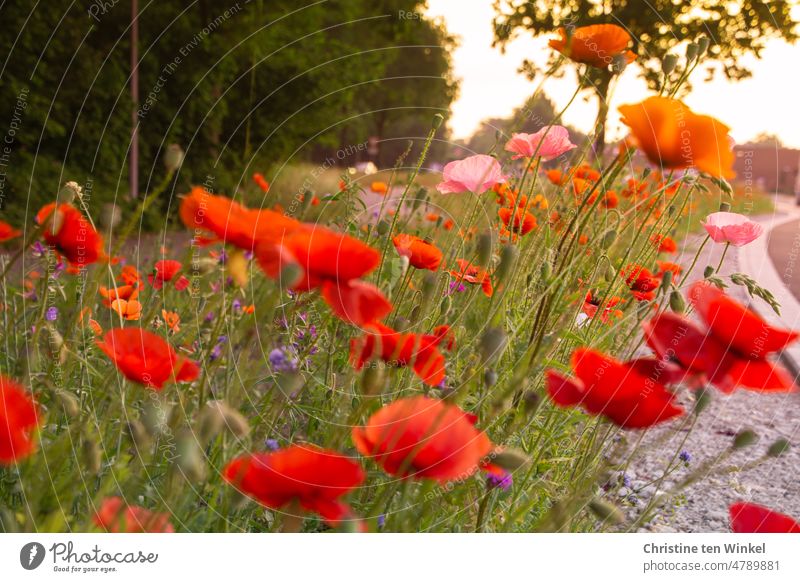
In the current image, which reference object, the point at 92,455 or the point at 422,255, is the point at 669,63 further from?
the point at 92,455

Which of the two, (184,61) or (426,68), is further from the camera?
(184,61)

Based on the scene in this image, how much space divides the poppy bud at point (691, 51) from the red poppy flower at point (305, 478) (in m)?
0.64

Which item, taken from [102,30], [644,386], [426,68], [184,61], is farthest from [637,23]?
[102,30]

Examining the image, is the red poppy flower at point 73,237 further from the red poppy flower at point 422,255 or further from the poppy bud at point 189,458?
the red poppy flower at point 422,255

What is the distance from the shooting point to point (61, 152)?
3156 mm

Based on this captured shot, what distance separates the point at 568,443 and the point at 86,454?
3.04 feet

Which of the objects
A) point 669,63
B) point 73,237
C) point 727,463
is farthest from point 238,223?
point 727,463

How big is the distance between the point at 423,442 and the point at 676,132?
0.32 meters

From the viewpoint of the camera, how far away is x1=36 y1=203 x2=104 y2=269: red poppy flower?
63cm

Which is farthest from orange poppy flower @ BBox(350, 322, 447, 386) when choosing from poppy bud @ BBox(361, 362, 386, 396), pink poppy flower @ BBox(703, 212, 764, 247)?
pink poppy flower @ BBox(703, 212, 764, 247)

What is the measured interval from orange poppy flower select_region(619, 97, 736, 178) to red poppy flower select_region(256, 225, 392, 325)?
0.26 meters

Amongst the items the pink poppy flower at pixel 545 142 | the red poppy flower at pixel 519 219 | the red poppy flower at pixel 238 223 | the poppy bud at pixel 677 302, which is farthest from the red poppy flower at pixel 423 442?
the red poppy flower at pixel 519 219

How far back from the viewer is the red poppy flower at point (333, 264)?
1.44 ft
